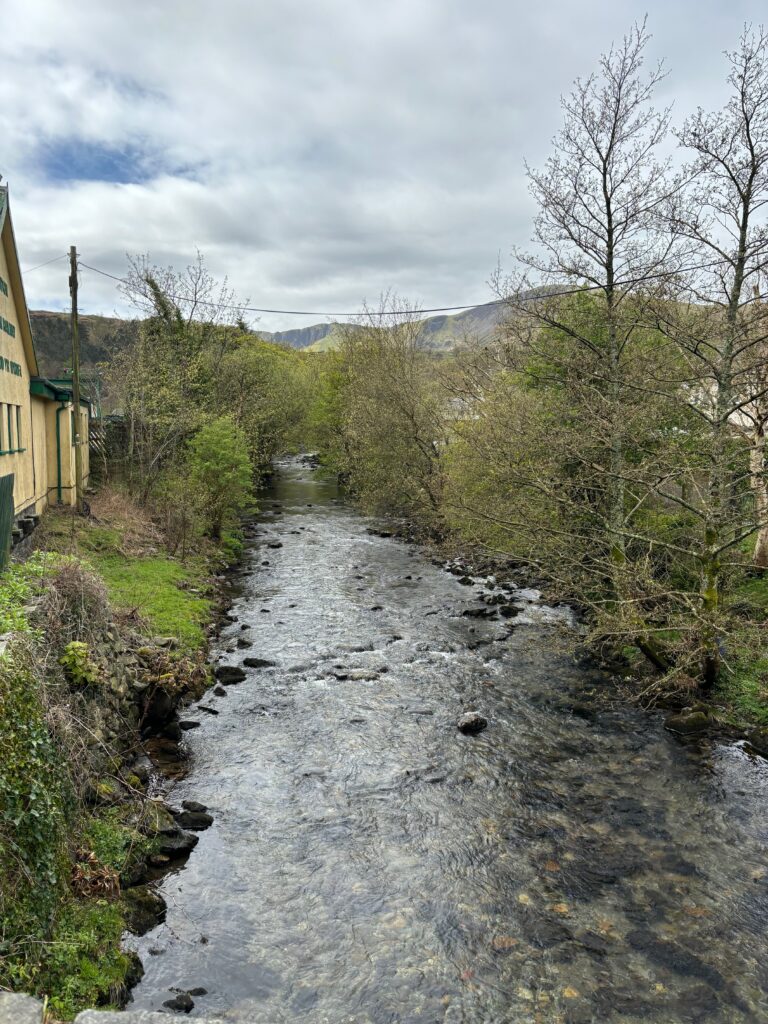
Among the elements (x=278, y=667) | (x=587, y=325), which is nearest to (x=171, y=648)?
(x=278, y=667)

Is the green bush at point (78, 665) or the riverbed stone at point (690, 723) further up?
the green bush at point (78, 665)

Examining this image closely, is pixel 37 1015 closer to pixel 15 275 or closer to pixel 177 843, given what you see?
pixel 177 843

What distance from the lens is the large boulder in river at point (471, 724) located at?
12.6m

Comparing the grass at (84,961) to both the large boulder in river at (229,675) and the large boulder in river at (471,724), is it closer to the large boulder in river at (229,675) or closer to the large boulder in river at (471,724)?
the large boulder in river at (471,724)

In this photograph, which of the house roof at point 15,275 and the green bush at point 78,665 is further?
the house roof at point 15,275

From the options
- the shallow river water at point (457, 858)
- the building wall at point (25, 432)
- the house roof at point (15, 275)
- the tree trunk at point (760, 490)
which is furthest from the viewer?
the building wall at point (25, 432)

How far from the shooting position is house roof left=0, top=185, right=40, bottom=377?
16.2m

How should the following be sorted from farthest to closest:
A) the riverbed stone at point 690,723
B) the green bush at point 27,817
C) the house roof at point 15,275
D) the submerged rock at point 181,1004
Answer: the house roof at point 15,275, the riverbed stone at point 690,723, the submerged rock at point 181,1004, the green bush at point 27,817

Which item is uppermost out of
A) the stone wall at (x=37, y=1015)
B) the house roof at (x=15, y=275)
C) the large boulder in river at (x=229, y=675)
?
the house roof at (x=15, y=275)

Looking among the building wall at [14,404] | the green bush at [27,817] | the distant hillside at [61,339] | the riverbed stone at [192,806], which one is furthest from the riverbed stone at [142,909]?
the distant hillside at [61,339]

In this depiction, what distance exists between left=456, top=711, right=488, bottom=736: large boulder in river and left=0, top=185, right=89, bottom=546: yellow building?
10.5 metres

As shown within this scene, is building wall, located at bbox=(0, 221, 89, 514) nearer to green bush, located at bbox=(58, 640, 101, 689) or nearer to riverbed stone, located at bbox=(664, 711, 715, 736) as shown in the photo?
green bush, located at bbox=(58, 640, 101, 689)

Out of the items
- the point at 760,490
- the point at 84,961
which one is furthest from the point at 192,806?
the point at 760,490

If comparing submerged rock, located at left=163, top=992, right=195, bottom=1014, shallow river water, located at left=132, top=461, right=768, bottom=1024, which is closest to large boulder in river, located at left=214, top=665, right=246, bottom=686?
shallow river water, located at left=132, top=461, right=768, bottom=1024
